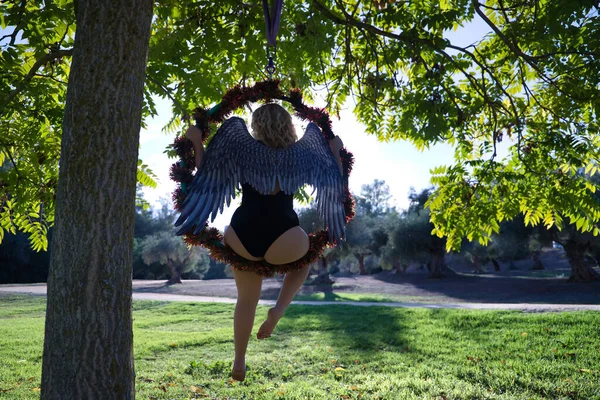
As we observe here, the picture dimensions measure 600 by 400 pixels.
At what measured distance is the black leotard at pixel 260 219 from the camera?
3.46 meters

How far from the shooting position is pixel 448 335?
10148mm

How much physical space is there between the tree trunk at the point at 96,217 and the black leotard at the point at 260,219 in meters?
0.79

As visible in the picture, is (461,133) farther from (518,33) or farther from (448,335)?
(448,335)

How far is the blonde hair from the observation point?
3.73 metres

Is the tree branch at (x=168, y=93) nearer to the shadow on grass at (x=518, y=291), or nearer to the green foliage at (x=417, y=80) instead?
the green foliage at (x=417, y=80)

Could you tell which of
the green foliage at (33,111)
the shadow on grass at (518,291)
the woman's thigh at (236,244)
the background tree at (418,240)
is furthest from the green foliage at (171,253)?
the woman's thigh at (236,244)

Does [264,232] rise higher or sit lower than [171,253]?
lower

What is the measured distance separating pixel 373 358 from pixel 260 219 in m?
6.03

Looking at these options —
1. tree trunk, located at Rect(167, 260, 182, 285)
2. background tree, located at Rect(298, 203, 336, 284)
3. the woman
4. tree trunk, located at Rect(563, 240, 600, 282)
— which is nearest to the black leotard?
the woman

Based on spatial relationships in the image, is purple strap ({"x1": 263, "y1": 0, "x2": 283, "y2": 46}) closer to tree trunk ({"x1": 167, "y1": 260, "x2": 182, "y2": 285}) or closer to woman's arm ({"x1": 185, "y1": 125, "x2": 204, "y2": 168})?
woman's arm ({"x1": 185, "y1": 125, "x2": 204, "y2": 168})

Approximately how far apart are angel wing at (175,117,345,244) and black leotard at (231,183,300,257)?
19 centimetres

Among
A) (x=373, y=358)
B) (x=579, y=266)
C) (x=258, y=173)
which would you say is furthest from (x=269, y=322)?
(x=579, y=266)

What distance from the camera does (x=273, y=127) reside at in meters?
3.74

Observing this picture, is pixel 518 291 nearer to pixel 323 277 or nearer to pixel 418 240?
pixel 418 240
